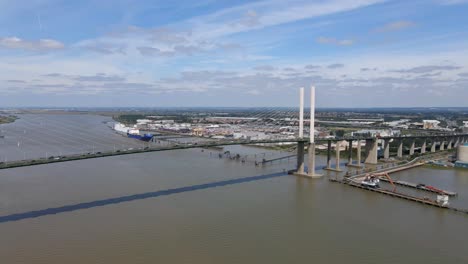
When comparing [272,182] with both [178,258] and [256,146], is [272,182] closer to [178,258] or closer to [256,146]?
[178,258]

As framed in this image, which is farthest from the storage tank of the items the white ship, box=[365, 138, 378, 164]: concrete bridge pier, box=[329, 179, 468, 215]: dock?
box=[329, 179, 468, 215]: dock

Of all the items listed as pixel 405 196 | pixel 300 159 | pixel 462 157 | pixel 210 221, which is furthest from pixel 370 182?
pixel 462 157

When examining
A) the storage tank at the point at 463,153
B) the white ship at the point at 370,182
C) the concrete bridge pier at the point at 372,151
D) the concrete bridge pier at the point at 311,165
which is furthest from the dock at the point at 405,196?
the storage tank at the point at 463,153

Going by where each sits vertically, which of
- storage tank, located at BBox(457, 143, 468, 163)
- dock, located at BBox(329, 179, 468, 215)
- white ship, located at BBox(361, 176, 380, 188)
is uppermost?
storage tank, located at BBox(457, 143, 468, 163)

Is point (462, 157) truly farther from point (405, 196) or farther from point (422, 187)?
point (405, 196)

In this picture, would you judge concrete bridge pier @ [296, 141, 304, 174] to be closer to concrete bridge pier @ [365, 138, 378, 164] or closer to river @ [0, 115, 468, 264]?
river @ [0, 115, 468, 264]

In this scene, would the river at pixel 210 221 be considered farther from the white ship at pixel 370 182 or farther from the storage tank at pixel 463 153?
the storage tank at pixel 463 153

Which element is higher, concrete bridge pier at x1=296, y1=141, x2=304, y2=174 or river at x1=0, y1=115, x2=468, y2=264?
concrete bridge pier at x1=296, y1=141, x2=304, y2=174
